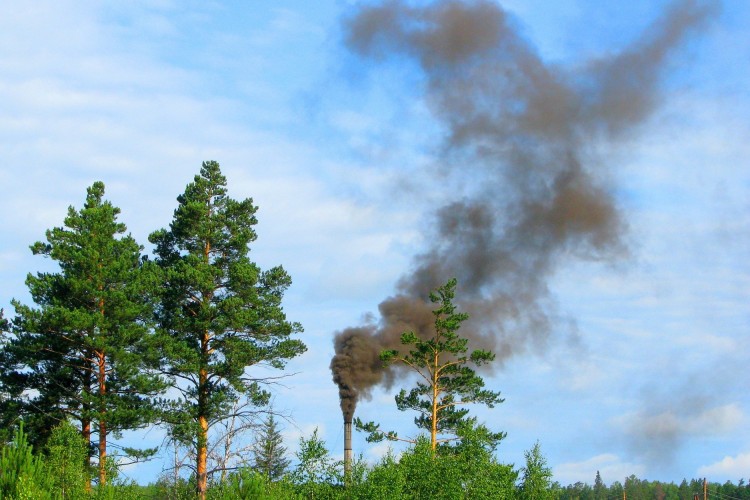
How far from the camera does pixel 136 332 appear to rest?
1908 inches

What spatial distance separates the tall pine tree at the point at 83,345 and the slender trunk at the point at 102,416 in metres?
0.05

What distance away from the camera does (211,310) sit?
50.0 meters

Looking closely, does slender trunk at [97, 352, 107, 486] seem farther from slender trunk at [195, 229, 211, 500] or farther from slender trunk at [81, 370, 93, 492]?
slender trunk at [195, 229, 211, 500]

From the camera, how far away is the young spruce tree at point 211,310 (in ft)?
161

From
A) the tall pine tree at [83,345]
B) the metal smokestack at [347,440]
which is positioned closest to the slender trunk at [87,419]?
the tall pine tree at [83,345]

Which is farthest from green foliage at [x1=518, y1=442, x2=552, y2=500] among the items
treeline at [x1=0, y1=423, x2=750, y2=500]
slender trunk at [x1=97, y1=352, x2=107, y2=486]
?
slender trunk at [x1=97, y1=352, x2=107, y2=486]

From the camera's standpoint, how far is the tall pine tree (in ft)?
155

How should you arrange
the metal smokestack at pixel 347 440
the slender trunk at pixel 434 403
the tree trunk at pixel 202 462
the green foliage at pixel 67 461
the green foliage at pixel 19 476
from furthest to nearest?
the metal smokestack at pixel 347 440 → the slender trunk at pixel 434 403 → the tree trunk at pixel 202 462 → the green foliage at pixel 67 461 → the green foliage at pixel 19 476

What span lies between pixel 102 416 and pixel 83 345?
381cm

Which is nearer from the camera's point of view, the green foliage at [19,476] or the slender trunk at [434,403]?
the green foliage at [19,476]

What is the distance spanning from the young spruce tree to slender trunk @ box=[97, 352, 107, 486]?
2993 mm

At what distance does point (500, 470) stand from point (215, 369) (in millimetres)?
15647

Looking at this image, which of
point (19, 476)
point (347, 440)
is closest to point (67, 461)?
point (19, 476)

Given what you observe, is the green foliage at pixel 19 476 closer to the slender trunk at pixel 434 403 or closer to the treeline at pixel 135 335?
the treeline at pixel 135 335
